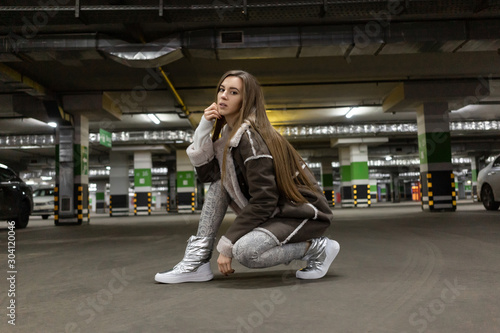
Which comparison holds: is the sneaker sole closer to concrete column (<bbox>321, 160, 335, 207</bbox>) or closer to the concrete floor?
the concrete floor

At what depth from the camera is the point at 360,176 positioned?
2362 cm

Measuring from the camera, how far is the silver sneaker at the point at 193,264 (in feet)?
8.41

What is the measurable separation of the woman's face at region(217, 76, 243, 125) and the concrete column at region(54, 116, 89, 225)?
39.1 feet

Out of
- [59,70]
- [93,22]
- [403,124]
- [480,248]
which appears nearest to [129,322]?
[480,248]

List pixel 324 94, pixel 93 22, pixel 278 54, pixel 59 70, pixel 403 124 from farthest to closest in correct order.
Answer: pixel 403 124, pixel 324 94, pixel 59 70, pixel 278 54, pixel 93 22

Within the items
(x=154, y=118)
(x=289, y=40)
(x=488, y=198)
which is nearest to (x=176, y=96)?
(x=154, y=118)

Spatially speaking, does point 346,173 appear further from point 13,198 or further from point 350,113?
point 13,198

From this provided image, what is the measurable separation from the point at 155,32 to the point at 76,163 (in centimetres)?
664

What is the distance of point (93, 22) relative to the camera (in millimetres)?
6973

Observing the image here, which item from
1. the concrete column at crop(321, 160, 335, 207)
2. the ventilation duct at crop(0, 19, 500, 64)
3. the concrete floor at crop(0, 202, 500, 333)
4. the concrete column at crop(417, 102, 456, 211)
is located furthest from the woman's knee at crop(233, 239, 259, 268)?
the concrete column at crop(321, 160, 335, 207)

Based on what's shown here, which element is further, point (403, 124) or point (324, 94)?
point (403, 124)

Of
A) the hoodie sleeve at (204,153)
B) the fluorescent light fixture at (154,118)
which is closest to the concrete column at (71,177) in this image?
the fluorescent light fixture at (154,118)

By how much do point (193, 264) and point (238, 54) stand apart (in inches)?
247

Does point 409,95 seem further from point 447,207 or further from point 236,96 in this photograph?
point 236,96
